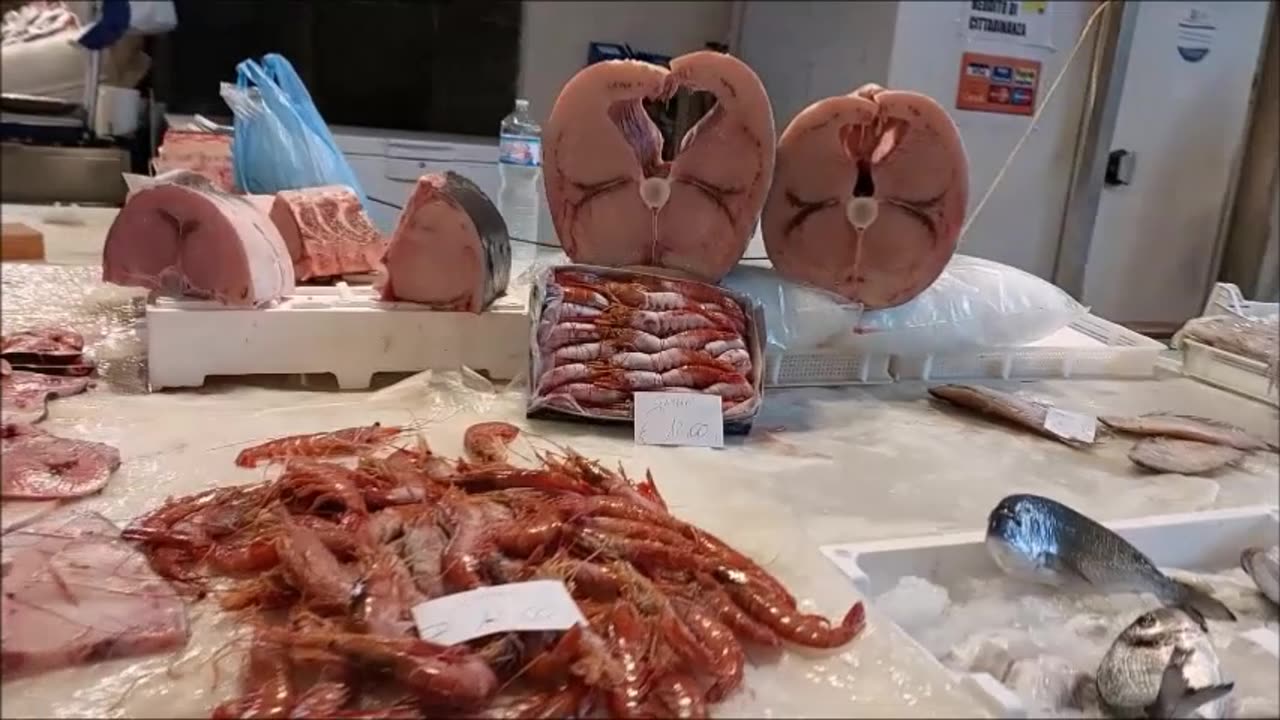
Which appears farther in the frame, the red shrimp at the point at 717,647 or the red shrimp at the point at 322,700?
the red shrimp at the point at 717,647

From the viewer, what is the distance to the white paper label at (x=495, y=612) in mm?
1255

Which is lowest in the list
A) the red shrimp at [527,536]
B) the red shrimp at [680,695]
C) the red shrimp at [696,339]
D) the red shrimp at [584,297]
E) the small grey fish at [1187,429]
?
the red shrimp at [680,695]

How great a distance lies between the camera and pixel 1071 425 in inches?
90.8

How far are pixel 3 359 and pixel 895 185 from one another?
1813 mm

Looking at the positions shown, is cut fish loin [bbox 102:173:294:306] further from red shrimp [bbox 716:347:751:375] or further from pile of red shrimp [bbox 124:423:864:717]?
red shrimp [bbox 716:347:751:375]

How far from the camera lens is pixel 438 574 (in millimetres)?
1379

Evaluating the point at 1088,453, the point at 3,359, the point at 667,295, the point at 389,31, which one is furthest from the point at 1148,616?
the point at 389,31

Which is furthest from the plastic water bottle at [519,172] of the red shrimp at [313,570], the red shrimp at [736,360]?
the red shrimp at [313,570]

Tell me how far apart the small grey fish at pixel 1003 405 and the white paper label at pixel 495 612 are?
1.34 metres

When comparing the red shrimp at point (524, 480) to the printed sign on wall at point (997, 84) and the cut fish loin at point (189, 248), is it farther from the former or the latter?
the printed sign on wall at point (997, 84)

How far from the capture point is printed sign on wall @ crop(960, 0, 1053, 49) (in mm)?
4387

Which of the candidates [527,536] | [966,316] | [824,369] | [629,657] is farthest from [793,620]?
[966,316]

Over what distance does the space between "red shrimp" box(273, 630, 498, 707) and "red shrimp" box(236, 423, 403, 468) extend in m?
0.64

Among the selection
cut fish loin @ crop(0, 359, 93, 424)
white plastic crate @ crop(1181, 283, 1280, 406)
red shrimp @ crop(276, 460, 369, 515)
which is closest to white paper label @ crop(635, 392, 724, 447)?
red shrimp @ crop(276, 460, 369, 515)
